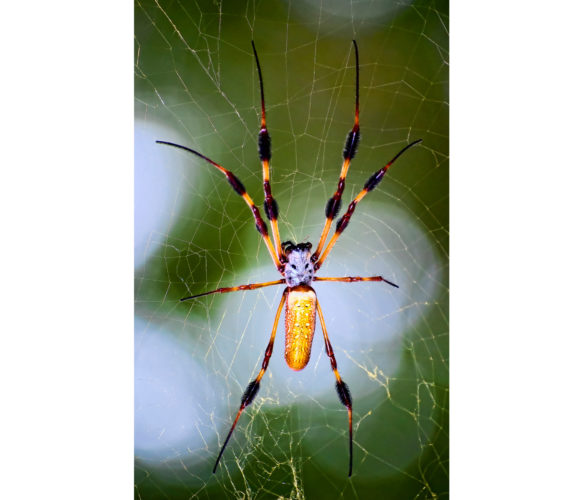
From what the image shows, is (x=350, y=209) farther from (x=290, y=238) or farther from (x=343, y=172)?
(x=290, y=238)

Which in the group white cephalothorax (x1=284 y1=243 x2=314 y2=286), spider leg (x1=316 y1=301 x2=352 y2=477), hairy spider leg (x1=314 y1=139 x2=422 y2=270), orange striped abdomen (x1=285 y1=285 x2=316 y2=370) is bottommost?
spider leg (x1=316 y1=301 x2=352 y2=477)

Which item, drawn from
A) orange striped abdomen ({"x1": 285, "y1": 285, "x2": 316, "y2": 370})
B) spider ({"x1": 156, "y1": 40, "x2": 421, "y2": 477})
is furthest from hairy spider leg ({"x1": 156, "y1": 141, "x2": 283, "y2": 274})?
orange striped abdomen ({"x1": 285, "y1": 285, "x2": 316, "y2": 370})

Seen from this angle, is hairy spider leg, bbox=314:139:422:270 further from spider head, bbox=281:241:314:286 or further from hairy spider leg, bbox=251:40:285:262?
hairy spider leg, bbox=251:40:285:262

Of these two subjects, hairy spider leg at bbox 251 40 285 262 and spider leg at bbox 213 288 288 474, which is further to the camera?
spider leg at bbox 213 288 288 474

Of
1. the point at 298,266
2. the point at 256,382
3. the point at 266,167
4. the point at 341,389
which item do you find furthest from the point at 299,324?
the point at 266,167
